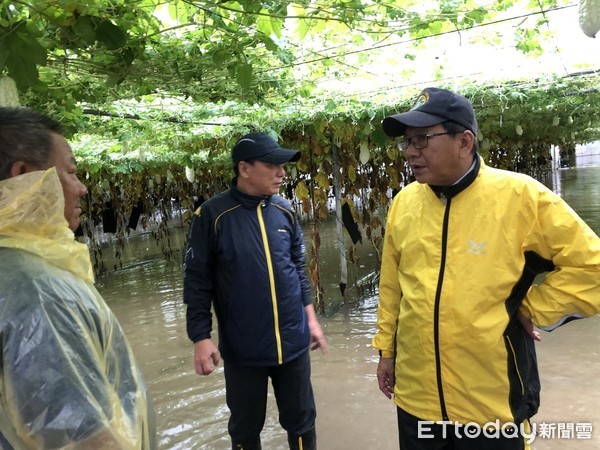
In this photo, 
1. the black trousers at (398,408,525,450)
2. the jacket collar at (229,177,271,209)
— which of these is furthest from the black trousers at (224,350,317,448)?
the jacket collar at (229,177,271,209)

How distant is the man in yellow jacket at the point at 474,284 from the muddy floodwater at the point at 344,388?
4.54 ft

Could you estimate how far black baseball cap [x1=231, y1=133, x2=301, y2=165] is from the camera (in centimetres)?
221

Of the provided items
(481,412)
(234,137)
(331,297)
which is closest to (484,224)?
(481,412)

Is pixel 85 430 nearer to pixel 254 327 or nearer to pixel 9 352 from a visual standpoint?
pixel 9 352

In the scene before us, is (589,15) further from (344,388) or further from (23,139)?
(344,388)

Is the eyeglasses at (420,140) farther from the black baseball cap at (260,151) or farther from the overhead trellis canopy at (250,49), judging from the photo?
the overhead trellis canopy at (250,49)

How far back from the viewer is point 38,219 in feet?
3.31

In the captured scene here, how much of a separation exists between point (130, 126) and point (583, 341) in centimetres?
520

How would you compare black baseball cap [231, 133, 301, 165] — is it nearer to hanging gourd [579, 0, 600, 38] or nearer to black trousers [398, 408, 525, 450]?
black trousers [398, 408, 525, 450]

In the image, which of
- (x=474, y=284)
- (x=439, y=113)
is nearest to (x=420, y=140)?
(x=439, y=113)

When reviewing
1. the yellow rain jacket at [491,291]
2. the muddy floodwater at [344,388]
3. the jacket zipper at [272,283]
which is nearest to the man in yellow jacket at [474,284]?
the yellow rain jacket at [491,291]

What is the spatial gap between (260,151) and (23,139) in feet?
4.15

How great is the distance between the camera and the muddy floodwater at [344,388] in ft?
9.58

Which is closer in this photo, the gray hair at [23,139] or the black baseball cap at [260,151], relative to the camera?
the gray hair at [23,139]
